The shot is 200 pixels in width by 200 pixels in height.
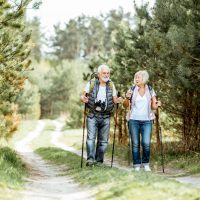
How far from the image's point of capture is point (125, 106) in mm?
11422

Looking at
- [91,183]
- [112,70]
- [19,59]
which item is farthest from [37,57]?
[91,183]

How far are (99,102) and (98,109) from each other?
0.17 metres

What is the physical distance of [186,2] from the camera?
12117 mm

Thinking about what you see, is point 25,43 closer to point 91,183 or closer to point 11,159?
point 11,159

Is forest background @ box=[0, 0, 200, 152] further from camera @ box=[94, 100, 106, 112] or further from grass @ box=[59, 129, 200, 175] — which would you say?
camera @ box=[94, 100, 106, 112]

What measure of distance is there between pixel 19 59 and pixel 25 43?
0.59m

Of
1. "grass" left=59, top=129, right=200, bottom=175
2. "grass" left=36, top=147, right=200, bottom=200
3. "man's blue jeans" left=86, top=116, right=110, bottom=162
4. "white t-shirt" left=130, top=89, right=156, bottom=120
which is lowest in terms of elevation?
"grass" left=59, top=129, right=200, bottom=175

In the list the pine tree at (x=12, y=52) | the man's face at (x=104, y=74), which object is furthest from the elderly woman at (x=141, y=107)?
the pine tree at (x=12, y=52)

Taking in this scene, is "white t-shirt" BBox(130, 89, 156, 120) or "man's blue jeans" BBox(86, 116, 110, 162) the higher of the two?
"white t-shirt" BBox(130, 89, 156, 120)

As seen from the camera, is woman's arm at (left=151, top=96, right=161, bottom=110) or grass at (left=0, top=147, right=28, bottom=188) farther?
woman's arm at (left=151, top=96, right=161, bottom=110)

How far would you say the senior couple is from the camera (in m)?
11.2

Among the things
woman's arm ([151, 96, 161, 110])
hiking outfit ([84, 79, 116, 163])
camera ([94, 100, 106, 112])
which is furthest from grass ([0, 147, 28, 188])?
woman's arm ([151, 96, 161, 110])

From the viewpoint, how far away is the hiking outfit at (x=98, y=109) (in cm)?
1161

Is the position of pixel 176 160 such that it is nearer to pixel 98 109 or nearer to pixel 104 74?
pixel 98 109
